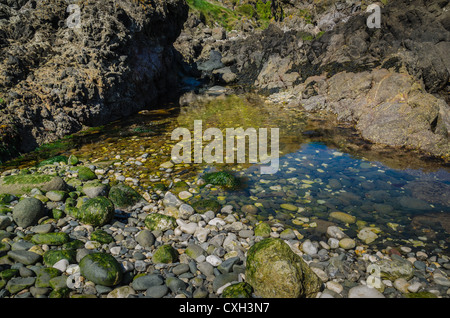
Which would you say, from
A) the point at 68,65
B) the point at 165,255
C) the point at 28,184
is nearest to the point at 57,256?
the point at 165,255

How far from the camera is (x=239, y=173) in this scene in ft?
24.3

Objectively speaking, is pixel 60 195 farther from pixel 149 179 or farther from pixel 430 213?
pixel 430 213

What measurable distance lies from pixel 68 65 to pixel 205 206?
1081cm

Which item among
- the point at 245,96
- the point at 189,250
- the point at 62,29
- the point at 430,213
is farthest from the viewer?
the point at 245,96

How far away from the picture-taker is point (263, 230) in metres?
4.81

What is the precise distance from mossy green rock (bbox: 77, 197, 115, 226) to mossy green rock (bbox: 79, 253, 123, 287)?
1.25 m

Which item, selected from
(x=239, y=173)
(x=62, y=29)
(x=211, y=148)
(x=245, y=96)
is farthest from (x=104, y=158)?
(x=245, y=96)

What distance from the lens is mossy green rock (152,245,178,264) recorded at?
4.05m

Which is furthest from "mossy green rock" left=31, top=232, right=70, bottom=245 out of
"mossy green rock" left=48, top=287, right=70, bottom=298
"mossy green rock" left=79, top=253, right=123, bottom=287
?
"mossy green rock" left=48, top=287, right=70, bottom=298

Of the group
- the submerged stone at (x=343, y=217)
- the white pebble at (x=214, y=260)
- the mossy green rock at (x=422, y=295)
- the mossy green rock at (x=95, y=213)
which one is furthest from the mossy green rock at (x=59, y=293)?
the submerged stone at (x=343, y=217)

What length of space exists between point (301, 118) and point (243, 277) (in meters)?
11.2

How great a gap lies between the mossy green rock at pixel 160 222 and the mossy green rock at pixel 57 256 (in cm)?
132

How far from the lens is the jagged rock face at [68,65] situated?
977 cm

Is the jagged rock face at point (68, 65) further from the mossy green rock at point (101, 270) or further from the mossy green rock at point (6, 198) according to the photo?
the mossy green rock at point (101, 270)
